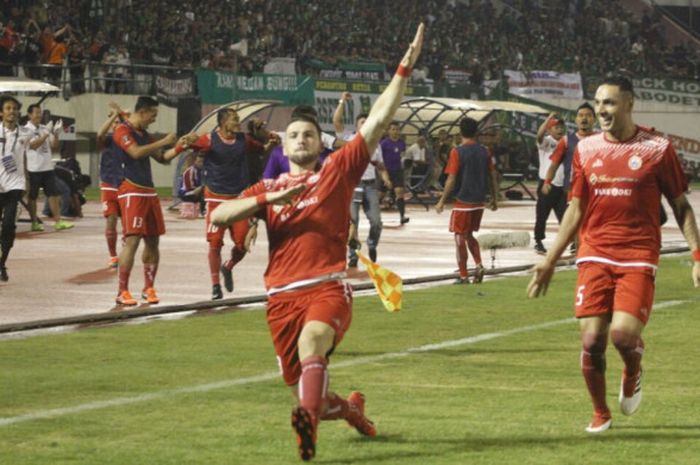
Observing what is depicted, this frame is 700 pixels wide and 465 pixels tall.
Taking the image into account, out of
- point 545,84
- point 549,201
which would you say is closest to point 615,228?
point 549,201

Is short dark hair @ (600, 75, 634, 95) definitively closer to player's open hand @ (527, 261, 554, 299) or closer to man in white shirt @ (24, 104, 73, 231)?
player's open hand @ (527, 261, 554, 299)

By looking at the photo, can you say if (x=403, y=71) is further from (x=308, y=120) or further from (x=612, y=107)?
(x=612, y=107)

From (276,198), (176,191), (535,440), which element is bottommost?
(176,191)

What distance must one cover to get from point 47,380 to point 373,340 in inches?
129

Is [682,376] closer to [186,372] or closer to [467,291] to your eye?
[186,372]

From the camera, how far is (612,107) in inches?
345

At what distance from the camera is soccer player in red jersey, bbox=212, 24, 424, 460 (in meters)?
8.04

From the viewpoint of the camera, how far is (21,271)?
65.6ft

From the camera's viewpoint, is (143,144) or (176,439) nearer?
(176,439)

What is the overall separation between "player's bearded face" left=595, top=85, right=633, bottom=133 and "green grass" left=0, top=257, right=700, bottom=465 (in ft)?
5.52

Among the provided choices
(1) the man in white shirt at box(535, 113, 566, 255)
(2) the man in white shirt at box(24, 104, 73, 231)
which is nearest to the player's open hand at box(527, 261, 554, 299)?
(1) the man in white shirt at box(535, 113, 566, 255)

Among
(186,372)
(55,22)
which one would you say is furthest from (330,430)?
(55,22)

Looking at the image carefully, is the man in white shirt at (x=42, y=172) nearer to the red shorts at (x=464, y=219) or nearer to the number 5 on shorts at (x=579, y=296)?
the red shorts at (x=464, y=219)

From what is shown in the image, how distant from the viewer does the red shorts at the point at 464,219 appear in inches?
757
